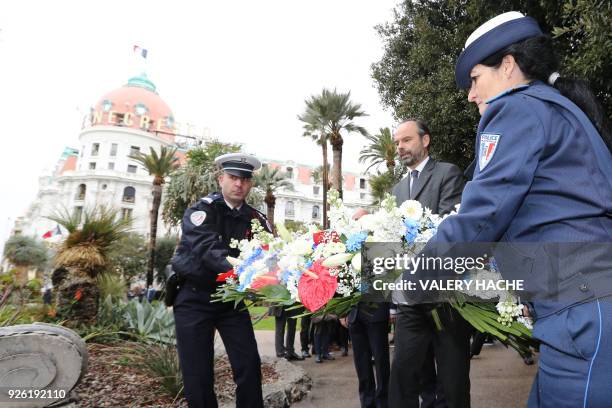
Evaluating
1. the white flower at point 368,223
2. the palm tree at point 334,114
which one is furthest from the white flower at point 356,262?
the palm tree at point 334,114

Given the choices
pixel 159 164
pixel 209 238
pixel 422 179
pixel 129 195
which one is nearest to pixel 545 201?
pixel 422 179

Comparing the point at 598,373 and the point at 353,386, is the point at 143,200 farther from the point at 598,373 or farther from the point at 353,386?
the point at 598,373

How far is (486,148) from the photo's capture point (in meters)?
1.39

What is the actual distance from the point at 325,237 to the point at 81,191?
6928cm

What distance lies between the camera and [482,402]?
4.73 m

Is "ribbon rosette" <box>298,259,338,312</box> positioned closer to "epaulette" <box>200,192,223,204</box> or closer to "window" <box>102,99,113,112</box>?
"epaulette" <box>200,192,223,204</box>

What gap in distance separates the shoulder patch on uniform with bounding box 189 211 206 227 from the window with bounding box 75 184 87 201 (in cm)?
6645

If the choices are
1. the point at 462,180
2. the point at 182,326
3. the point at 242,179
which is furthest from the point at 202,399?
the point at 462,180

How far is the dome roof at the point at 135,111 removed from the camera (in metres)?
65.4

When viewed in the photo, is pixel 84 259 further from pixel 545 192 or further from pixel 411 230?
pixel 545 192

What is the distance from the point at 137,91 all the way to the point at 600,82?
2909 inches

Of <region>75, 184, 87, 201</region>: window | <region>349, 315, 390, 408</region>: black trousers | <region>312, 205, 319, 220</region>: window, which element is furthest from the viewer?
<region>312, 205, 319, 220</region>: window

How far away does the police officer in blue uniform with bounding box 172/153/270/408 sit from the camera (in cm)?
321

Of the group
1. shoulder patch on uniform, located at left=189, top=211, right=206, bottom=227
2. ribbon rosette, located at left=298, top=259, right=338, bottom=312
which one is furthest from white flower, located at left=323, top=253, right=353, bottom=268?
shoulder patch on uniform, located at left=189, top=211, right=206, bottom=227
